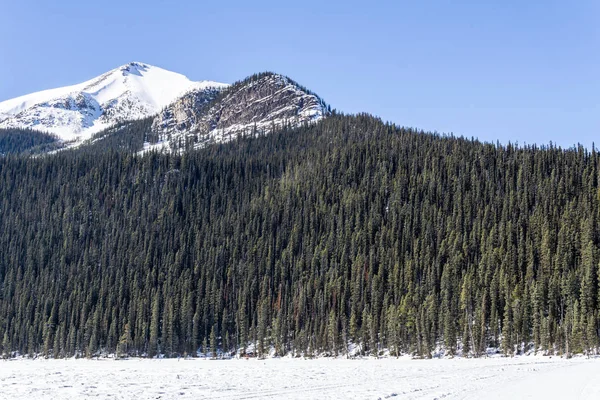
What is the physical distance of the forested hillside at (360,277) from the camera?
11694 cm

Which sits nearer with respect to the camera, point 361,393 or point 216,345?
point 361,393

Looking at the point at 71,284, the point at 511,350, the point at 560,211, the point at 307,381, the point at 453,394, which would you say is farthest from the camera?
the point at 71,284

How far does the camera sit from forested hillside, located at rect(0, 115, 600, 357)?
11694cm

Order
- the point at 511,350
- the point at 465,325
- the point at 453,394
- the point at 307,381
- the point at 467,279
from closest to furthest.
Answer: the point at 453,394 → the point at 307,381 → the point at 511,350 → the point at 465,325 → the point at 467,279

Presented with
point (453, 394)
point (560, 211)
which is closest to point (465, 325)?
point (560, 211)

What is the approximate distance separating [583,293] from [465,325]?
21843 millimetres

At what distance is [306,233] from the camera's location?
185m

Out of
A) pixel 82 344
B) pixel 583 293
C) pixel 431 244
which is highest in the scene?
pixel 431 244

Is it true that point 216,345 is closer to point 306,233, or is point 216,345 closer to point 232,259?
point 232,259

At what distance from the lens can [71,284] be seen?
17600 cm

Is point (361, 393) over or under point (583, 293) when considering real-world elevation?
under

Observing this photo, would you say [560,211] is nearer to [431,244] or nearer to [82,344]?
[431,244]

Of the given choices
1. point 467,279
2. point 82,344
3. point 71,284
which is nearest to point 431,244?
point 467,279

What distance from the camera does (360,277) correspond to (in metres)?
149
